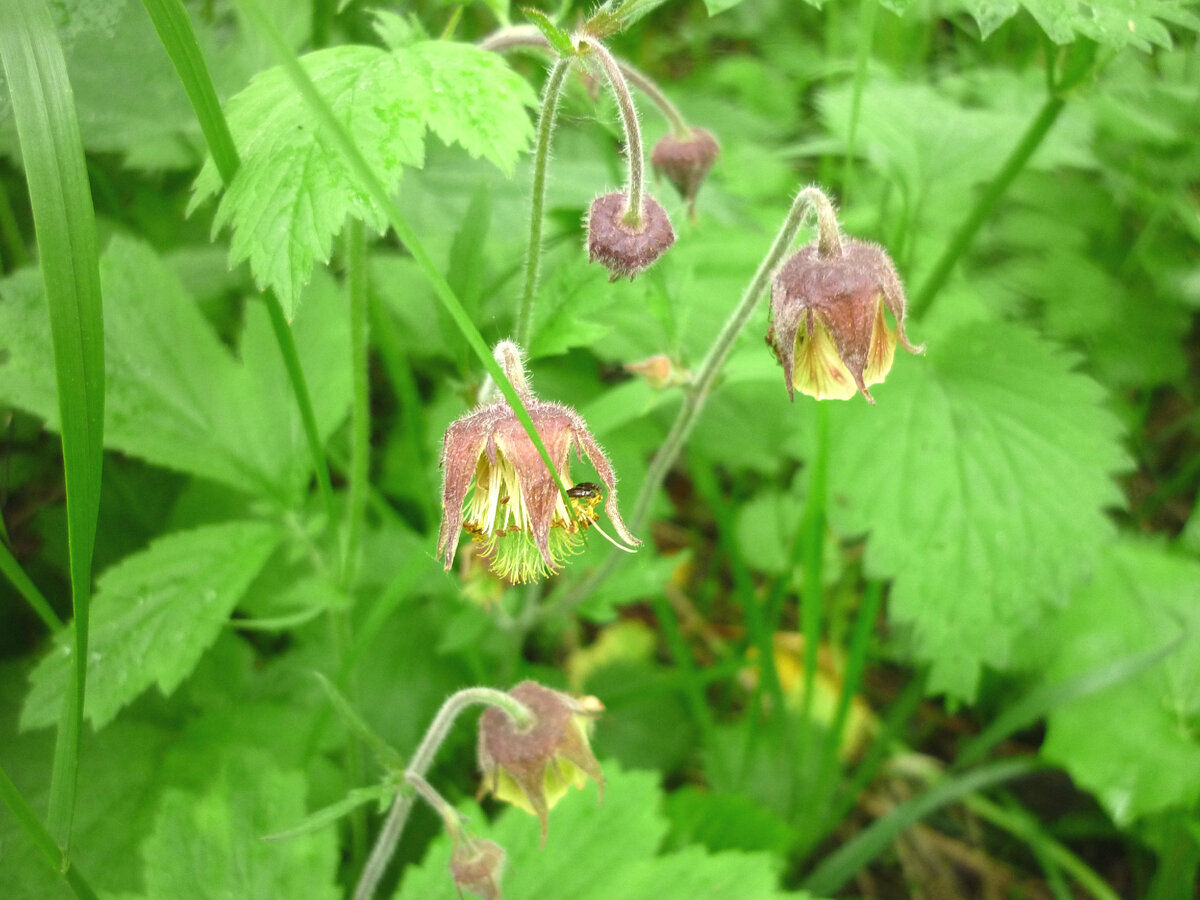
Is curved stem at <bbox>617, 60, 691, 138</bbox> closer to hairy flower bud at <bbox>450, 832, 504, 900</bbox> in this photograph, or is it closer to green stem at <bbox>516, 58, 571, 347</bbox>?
green stem at <bbox>516, 58, 571, 347</bbox>

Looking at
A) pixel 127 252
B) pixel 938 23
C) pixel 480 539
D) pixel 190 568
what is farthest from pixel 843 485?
pixel 938 23

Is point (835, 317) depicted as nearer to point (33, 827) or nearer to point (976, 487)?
point (976, 487)

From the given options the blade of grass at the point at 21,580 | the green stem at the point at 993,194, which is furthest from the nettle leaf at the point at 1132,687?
the blade of grass at the point at 21,580

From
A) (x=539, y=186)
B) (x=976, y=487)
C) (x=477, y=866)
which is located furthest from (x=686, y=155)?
(x=477, y=866)

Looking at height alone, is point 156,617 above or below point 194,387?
below

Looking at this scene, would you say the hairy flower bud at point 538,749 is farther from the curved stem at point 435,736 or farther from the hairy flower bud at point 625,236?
the hairy flower bud at point 625,236

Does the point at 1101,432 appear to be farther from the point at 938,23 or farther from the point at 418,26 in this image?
the point at 938,23

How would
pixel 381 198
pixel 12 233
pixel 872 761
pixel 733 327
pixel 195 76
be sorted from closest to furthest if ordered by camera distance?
pixel 381 198 < pixel 195 76 < pixel 733 327 < pixel 12 233 < pixel 872 761

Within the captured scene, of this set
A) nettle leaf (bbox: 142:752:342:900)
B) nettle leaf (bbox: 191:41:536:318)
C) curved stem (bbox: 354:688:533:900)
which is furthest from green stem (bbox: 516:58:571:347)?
nettle leaf (bbox: 142:752:342:900)
